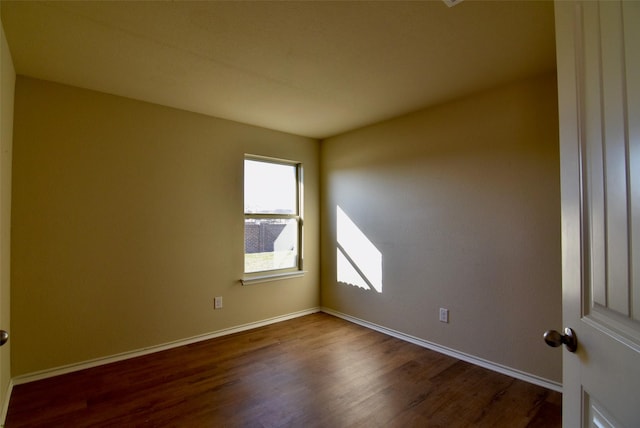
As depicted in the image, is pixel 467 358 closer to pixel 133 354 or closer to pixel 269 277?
pixel 269 277

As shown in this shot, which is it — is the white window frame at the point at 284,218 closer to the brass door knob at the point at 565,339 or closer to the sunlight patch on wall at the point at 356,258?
the sunlight patch on wall at the point at 356,258

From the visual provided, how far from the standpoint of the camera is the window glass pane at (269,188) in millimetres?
3664

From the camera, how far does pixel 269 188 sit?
386 centimetres

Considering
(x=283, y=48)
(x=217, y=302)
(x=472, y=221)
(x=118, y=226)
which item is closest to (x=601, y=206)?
(x=283, y=48)

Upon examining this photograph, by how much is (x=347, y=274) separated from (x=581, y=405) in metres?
3.14

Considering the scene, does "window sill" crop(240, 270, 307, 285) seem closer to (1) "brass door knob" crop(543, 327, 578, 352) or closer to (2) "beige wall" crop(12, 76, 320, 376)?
(2) "beige wall" crop(12, 76, 320, 376)

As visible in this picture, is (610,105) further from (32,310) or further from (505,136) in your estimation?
(32,310)

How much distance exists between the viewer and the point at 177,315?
304 cm

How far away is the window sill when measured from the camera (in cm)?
352

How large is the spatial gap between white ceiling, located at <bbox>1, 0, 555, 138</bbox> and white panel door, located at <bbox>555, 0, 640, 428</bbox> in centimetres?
113

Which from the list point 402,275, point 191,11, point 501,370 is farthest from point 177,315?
point 501,370

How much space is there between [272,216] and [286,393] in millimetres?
2119

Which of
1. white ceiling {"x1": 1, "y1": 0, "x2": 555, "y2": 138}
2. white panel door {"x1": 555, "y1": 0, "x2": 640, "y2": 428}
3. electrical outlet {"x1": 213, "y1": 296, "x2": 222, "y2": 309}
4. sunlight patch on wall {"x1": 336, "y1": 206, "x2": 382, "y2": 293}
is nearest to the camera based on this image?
white panel door {"x1": 555, "y1": 0, "x2": 640, "y2": 428}

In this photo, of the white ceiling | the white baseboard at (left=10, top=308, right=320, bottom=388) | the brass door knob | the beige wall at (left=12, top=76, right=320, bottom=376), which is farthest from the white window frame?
the brass door knob
